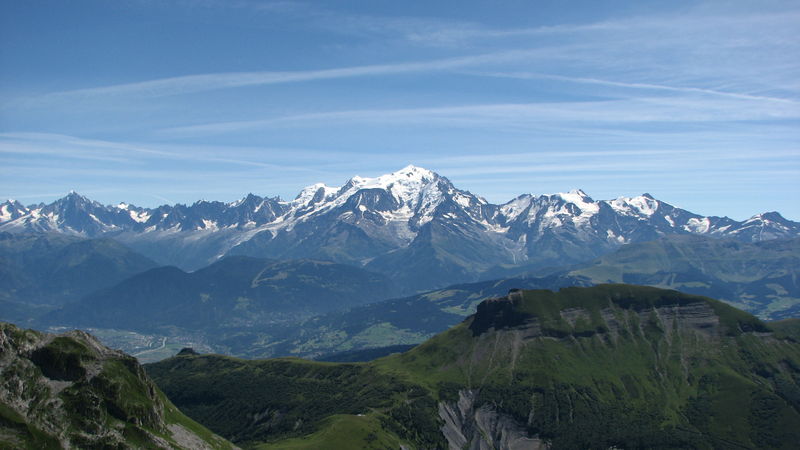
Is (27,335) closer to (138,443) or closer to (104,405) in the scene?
(104,405)

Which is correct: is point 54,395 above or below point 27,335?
below

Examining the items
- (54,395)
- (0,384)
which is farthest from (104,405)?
(0,384)

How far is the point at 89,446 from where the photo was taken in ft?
602

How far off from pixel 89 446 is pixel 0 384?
27792mm

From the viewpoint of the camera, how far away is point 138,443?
646 feet

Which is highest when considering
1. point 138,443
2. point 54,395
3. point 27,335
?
point 27,335

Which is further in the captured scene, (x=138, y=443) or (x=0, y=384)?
(x=138, y=443)

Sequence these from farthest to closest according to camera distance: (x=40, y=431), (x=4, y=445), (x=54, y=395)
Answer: (x=54, y=395) → (x=40, y=431) → (x=4, y=445)

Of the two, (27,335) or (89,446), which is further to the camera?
(27,335)

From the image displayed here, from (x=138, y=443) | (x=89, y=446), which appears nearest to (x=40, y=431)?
(x=89, y=446)

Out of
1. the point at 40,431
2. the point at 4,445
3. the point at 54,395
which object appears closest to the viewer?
the point at 4,445

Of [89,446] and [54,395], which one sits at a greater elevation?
[54,395]

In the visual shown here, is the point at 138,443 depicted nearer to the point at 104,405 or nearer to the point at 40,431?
the point at 104,405

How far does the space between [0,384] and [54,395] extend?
52.2ft
